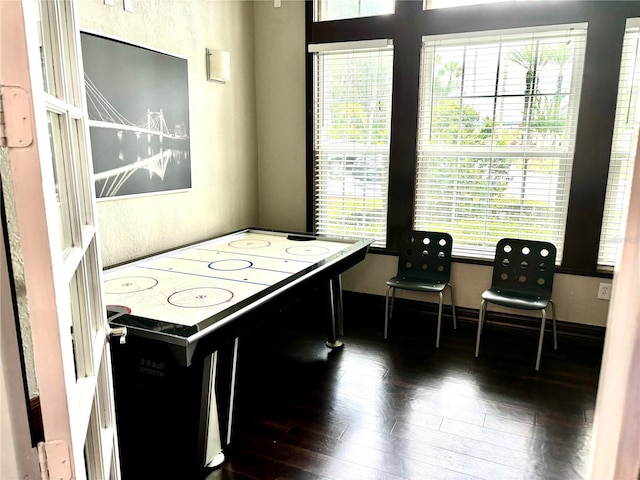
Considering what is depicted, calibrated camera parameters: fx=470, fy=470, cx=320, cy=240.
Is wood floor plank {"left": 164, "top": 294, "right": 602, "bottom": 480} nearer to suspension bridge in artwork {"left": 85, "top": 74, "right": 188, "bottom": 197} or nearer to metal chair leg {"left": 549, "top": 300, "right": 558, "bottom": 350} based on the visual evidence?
metal chair leg {"left": 549, "top": 300, "right": 558, "bottom": 350}

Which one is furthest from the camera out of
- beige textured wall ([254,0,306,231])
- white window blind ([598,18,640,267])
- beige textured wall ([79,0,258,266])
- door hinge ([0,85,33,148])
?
beige textured wall ([254,0,306,231])

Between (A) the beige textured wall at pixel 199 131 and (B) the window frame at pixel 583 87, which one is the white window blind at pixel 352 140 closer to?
(B) the window frame at pixel 583 87

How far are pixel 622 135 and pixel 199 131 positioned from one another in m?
2.91

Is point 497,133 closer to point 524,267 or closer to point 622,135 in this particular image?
point 622,135

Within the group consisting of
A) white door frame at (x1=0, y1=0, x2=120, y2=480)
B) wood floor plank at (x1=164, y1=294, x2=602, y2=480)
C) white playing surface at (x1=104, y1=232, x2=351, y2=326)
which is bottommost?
wood floor plank at (x1=164, y1=294, x2=602, y2=480)

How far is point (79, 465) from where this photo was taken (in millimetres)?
937

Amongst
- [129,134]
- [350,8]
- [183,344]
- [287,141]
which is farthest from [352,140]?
[183,344]

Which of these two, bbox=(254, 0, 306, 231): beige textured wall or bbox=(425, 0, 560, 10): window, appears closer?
bbox=(425, 0, 560, 10): window

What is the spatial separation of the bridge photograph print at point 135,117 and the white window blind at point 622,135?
114 inches

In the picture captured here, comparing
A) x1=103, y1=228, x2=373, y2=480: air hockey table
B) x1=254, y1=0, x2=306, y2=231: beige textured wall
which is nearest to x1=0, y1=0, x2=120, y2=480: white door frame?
x1=103, y1=228, x2=373, y2=480: air hockey table

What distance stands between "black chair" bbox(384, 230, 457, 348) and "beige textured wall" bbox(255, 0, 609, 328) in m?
0.18

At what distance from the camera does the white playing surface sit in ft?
6.55

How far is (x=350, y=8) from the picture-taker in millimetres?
3727

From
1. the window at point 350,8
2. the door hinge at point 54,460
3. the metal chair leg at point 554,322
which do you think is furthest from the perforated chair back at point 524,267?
the door hinge at point 54,460
